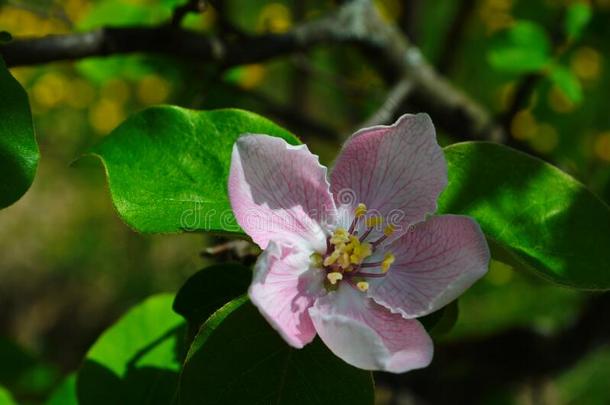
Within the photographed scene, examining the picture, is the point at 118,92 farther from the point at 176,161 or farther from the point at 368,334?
the point at 368,334

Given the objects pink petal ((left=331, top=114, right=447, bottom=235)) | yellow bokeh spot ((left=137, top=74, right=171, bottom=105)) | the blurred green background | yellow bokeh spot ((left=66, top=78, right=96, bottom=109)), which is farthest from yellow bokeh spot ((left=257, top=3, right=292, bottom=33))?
pink petal ((left=331, top=114, right=447, bottom=235))

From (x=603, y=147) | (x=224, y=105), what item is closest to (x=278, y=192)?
(x=224, y=105)

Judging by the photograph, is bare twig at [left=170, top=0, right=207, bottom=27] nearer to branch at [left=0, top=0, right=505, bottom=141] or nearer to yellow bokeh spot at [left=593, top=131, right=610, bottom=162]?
branch at [left=0, top=0, right=505, bottom=141]

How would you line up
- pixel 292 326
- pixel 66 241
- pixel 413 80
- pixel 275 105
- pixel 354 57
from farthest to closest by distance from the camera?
1. pixel 66 241
2. pixel 354 57
3. pixel 275 105
4. pixel 413 80
5. pixel 292 326

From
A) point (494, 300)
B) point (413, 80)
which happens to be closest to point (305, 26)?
point (413, 80)

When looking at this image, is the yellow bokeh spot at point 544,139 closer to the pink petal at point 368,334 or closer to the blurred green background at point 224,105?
the blurred green background at point 224,105

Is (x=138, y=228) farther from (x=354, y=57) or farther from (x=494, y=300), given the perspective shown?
(x=494, y=300)
